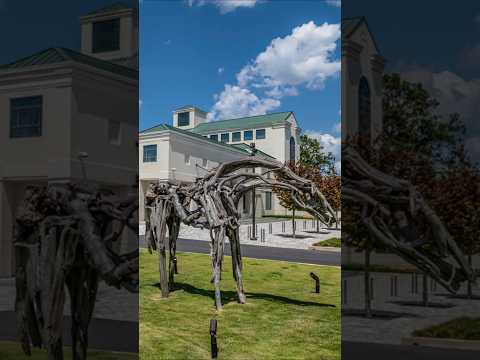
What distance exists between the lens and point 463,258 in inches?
164

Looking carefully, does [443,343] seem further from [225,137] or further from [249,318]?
[225,137]

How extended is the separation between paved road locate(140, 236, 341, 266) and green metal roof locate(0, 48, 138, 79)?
433 inches

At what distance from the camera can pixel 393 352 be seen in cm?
432

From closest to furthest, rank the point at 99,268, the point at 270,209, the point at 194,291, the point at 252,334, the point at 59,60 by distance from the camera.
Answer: the point at 99,268 < the point at 59,60 < the point at 252,334 < the point at 194,291 < the point at 270,209

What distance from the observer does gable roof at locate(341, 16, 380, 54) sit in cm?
429

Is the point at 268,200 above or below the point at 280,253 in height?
above

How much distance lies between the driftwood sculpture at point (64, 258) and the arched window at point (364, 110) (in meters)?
2.26

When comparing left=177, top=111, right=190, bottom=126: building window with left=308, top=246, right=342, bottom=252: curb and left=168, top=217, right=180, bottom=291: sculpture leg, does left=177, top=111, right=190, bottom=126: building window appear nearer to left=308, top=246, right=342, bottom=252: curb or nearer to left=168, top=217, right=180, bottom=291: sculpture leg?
left=168, top=217, right=180, bottom=291: sculpture leg

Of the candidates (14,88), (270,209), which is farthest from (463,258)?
(270,209)

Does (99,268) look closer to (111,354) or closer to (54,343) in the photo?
(54,343)

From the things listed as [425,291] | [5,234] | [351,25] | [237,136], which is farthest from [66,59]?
[237,136]

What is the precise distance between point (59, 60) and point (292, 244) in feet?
42.1

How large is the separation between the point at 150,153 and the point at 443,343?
11734 millimetres

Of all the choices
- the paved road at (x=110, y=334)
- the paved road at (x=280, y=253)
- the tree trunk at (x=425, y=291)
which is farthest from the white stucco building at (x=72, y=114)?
the paved road at (x=280, y=253)
